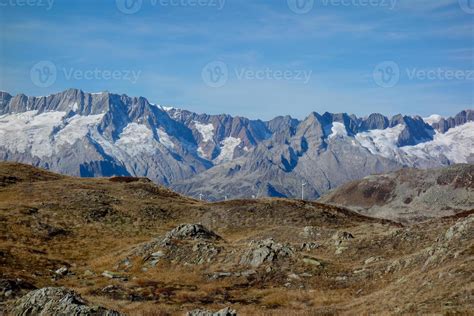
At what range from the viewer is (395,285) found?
32719 millimetres

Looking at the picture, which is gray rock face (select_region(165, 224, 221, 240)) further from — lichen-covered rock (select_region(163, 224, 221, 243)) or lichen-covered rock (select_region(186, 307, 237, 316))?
lichen-covered rock (select_region(186, 307, 237, 316))

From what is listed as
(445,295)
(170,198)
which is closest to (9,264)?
(445,295)

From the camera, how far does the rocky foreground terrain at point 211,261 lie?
29094 mm

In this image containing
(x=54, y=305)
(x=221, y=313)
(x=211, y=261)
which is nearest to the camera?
(x=54, y=305)

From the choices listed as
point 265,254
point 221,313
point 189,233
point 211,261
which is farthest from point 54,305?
point 189,233

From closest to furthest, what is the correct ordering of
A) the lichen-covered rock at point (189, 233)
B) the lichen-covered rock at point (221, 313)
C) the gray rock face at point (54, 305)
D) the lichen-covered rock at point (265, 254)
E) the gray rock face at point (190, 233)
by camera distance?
the gray rock face at point (54, 305), the lichen-covered rock at point (221, 313), the lichen-covered rock at point (265, 254), the lichen-covered rock at point (189, 233), the gray rock face at point (190, 233)

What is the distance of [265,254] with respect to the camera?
47.5m

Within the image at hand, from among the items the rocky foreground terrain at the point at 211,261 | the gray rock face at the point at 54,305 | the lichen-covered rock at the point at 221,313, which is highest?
the gray rock face at the point at 54,305

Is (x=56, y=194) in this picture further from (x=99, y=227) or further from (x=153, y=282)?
(x=153, y=282)

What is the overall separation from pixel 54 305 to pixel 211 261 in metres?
26.6

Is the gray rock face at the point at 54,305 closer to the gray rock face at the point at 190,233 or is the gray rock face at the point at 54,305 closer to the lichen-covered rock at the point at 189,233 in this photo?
the lichen-covered rock at the point at 189,233

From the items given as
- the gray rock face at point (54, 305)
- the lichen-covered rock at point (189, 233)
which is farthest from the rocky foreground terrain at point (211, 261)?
the lichen-covered rock at point (189, 233)

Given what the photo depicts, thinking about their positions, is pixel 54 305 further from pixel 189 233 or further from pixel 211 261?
pixel 189 233

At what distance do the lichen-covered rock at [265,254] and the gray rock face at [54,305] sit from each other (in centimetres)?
2410
